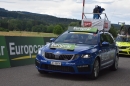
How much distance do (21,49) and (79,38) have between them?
3.60 meters

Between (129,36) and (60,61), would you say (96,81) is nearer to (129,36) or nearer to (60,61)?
(60,61)

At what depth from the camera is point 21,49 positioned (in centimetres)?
1339

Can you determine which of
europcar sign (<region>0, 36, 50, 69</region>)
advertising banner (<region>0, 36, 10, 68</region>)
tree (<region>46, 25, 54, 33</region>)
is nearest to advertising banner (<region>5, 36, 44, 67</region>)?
europcar sign (<region>0, 36, 50, 69</region>)

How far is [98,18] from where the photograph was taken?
865 inches

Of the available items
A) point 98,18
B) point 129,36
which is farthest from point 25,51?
point 129,36

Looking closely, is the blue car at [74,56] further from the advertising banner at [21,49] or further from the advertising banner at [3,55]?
the advertising banner at [21,49]

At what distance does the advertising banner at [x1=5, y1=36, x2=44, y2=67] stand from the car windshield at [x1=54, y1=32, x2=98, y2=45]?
8.41 ft

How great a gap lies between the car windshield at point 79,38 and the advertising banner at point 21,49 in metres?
2.56

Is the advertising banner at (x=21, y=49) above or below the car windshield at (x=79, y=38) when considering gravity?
below

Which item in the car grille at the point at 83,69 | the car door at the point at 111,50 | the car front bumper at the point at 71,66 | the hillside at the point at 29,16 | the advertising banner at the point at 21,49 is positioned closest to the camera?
the car front bumper at the point at 71,66

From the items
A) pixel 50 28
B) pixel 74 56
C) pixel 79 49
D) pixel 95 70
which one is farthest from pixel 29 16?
pixel 74 56

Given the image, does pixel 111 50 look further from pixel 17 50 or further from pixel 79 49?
pixel 17 50

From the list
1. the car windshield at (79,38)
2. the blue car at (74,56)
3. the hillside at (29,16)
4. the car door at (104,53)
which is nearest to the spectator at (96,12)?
the car door at (104,53)

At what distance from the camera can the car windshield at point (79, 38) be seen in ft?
34.8
